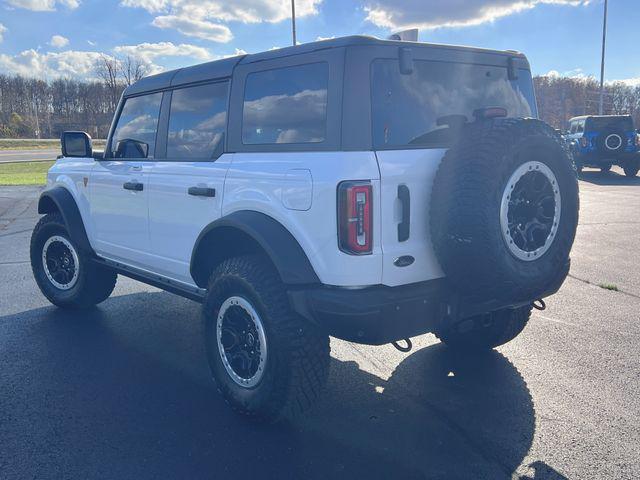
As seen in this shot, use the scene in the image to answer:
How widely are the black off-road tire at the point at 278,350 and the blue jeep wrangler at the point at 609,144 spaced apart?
18550mm

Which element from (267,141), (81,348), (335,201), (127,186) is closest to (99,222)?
(127,186)

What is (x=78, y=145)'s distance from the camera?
193 inches

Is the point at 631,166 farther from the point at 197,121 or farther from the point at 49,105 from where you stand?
the point at 49,105

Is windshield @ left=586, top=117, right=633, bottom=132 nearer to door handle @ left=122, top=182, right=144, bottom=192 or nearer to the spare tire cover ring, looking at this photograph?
the spare tire cover ring

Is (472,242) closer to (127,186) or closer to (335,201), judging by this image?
(335,201)

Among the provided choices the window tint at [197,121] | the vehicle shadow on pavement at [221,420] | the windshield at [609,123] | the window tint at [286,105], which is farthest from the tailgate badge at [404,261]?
the windshield at [609,123]

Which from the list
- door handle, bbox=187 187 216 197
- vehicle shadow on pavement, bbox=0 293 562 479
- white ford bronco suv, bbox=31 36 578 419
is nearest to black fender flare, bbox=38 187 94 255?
vehicle shadow on pavement, bbox=0 293 562 479

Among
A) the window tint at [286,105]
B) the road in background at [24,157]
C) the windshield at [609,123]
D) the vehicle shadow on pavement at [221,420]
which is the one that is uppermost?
the windshield at [609,123]

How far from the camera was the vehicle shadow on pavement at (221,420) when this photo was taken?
9.35 ft

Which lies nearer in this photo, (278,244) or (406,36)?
(278,244)

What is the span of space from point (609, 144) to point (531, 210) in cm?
1813

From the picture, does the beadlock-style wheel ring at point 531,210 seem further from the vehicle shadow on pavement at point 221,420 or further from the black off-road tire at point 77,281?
the black off-road tire at point 77,281

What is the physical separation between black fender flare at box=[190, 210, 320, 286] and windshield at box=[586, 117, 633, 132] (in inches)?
743

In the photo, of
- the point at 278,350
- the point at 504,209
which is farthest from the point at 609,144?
the point at 278,350
